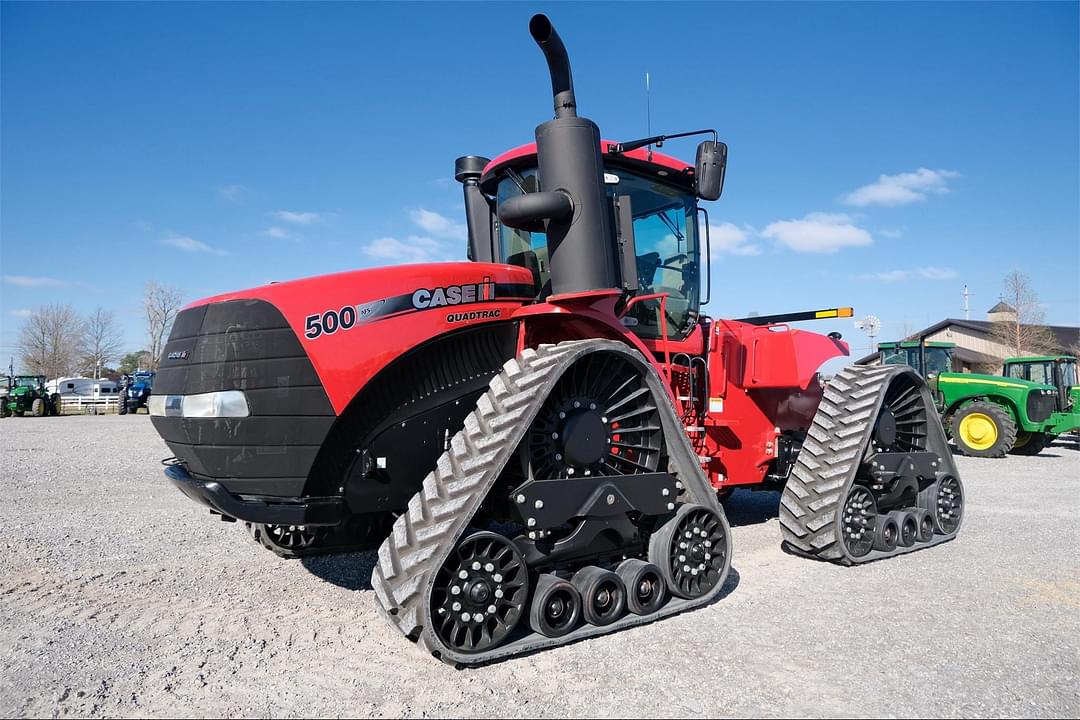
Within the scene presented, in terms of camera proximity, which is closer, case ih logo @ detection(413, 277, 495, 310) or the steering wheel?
case ih logo @ detection(413, 277, 495, 310)

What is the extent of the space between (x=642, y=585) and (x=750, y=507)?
→ 4.70 metres

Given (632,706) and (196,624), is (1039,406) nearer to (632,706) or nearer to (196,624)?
(632,706)

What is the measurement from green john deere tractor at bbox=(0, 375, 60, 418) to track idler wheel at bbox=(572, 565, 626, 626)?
36.5 m

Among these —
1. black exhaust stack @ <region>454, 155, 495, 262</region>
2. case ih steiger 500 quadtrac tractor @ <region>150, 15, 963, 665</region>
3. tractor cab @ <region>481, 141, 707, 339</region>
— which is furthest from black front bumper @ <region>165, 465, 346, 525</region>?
black exhaust stack @ <region>454, 155, 495, 262</region>

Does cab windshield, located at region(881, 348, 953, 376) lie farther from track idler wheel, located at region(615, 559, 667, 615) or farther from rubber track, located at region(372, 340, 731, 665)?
rubber track, located at region(372, 340, 731, 665)

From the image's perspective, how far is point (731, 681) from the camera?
3338 mm

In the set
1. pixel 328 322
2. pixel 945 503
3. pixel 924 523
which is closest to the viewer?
pixel 328 322

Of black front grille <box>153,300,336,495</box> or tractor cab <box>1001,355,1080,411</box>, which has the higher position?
tractor cab <box>1001,355,1080,411</box>

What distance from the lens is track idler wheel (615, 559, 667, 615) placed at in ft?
13.4

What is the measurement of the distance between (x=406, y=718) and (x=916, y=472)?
5.08 m

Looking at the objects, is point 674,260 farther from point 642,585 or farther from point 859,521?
point 642,585

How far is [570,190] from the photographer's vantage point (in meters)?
4.20

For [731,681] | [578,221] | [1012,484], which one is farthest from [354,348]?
[1012,484]

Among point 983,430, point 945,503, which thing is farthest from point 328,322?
point 983,430
